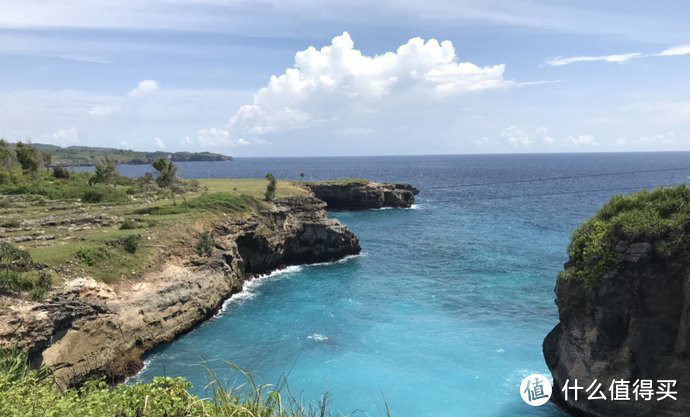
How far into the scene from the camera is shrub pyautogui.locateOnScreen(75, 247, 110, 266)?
1240 inches

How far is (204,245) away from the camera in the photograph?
40.3 m

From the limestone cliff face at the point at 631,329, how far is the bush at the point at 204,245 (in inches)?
1138

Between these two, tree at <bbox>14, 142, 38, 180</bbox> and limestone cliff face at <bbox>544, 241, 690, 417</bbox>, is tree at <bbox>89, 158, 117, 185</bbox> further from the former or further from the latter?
limestone cliff face at <bbox>544, 241, 690, 417</bbox>

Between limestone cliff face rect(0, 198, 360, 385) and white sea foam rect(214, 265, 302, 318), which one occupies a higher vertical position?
limestone cliff face rect(0, 198, 360, 385)

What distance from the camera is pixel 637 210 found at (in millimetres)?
22062

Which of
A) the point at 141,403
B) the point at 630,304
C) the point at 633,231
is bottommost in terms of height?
the point at 630,304

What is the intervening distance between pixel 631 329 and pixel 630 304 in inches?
43.4

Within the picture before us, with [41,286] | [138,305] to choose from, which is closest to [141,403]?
[41,286]

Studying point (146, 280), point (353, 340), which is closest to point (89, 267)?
point (146, 280)

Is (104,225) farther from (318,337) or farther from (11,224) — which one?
(318,337)

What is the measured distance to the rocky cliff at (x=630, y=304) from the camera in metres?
19.5

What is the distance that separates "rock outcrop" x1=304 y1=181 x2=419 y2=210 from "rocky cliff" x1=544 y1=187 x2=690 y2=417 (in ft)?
246

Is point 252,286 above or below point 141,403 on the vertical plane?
below
